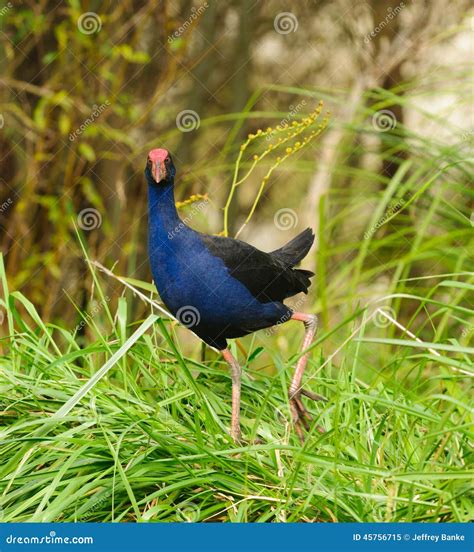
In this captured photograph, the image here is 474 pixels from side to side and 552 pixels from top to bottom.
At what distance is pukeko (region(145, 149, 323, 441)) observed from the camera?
215cm

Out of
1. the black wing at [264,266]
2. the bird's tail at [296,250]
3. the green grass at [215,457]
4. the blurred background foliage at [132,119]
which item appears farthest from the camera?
the blurred background foliage at [132,119]

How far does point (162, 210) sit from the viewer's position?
2.19m

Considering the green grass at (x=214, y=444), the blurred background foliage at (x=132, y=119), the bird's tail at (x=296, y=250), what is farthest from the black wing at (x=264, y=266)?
the blurred background foliage at (x=132, y=119)

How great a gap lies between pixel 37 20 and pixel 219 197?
1.41m

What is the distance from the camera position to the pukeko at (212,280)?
7.07 ft

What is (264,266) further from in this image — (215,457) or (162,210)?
(215,457)

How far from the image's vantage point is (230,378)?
8.36 feet

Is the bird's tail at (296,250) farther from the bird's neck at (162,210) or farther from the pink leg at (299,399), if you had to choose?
the bird's neck at (162,210)

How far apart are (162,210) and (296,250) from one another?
559 millimetres

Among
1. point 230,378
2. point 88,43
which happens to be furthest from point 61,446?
point 88,43

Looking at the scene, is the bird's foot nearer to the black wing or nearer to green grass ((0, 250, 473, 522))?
green grass ((0, 250, 473, 522))

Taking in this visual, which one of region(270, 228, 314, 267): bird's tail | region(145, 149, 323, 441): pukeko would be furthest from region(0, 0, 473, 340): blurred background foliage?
region(145, 149, 323, 441): pukeko

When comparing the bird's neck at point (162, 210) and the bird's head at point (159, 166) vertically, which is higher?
the bird's head at point (159, 166)

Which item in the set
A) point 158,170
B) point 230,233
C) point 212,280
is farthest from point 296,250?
point 230,233
